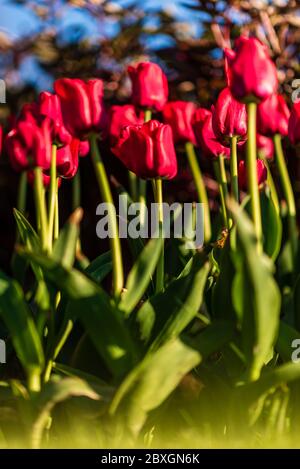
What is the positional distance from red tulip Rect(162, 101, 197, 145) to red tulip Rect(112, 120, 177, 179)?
0.25 m

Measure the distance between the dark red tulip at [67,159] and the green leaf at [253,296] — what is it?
42cm

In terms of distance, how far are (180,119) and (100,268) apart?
0.36 meters

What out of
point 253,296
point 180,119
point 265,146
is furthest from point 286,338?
point 265,146

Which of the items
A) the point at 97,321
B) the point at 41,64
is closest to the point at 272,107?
the point at 97,321

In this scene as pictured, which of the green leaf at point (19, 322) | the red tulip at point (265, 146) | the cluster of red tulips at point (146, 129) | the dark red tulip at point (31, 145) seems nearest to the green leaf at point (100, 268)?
the cluster of red tulips at point (146, 129)

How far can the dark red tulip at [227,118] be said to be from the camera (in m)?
1.17

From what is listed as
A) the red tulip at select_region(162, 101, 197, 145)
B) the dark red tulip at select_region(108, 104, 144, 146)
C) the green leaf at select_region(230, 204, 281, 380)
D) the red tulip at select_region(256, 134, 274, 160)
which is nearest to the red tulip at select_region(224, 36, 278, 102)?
the green leaf at select_region(230, 204, 281, 380)

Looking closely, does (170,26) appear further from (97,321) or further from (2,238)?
(97,321)

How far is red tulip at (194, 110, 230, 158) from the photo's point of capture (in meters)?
1.29

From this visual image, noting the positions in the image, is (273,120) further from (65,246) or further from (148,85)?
(65,246)

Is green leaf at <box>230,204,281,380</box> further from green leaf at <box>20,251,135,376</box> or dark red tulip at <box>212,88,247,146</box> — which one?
dark red tulip at <box>212,88,247,146</box>

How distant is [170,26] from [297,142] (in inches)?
63.2
